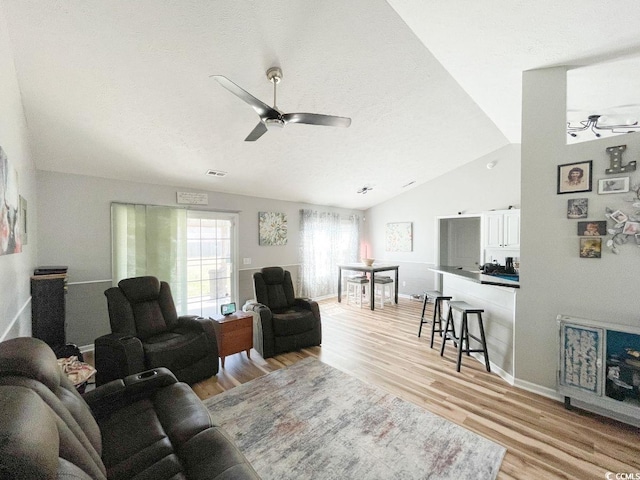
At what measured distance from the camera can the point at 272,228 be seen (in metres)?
5.39

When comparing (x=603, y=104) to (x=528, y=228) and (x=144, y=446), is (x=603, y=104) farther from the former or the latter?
(x=144, y=446)

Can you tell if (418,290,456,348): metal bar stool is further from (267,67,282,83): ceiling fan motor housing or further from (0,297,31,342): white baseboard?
(0,297,31,342): white baseboard

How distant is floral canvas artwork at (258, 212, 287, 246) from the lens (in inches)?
205

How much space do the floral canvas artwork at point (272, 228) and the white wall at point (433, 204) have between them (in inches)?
110

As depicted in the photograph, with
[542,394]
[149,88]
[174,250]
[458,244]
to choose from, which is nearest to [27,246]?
[174,250]

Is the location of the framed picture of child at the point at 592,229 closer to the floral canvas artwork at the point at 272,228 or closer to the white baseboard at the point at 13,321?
the white baseboard at the point at 13,321

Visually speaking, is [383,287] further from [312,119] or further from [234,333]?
[312,119]

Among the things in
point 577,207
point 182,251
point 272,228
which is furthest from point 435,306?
point 182,251

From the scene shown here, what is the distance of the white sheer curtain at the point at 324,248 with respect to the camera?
5958mm

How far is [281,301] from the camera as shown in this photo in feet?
12.2

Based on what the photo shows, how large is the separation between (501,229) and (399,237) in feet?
7.46

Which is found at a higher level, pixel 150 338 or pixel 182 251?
pixel 182 251

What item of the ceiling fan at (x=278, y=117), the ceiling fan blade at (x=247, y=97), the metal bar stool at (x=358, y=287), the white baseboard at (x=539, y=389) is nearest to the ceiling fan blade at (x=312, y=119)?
the ceiling fan at (x=278, y=117)

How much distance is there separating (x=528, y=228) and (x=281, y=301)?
2994 millimetres
